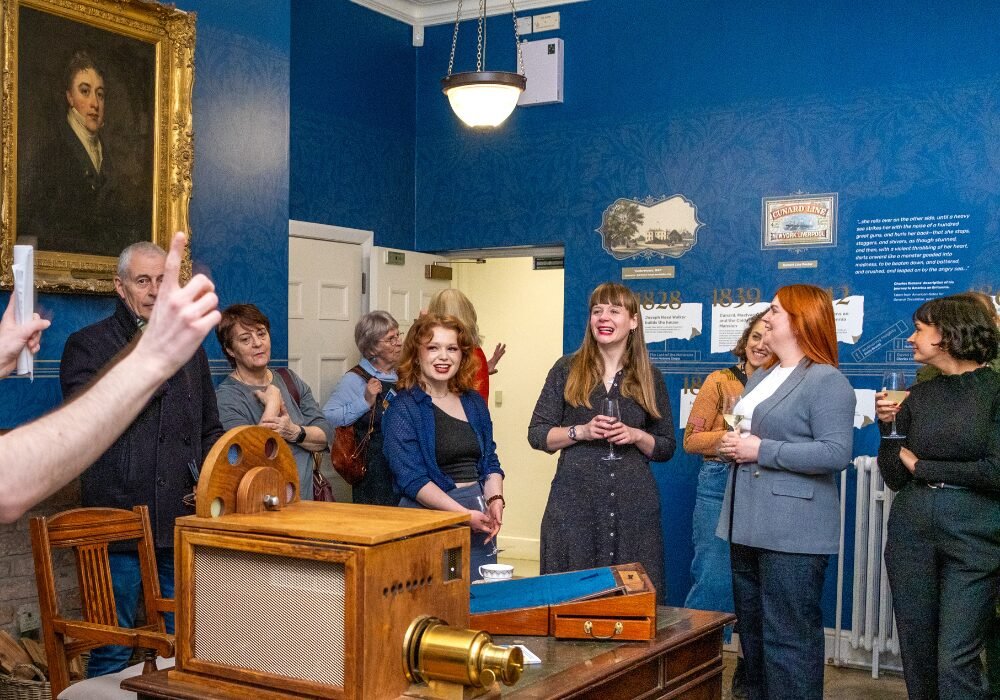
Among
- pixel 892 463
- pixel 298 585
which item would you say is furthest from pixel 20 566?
pixel 892 463

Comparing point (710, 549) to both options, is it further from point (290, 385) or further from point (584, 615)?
point (584, 615)

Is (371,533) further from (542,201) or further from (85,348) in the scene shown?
(542,201)

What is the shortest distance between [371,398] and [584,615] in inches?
123

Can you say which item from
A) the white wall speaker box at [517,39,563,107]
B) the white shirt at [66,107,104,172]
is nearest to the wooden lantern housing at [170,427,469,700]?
the white shirt at [66,107,104,172]

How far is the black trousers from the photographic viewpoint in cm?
348

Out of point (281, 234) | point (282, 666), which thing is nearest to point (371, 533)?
point (282, 666)

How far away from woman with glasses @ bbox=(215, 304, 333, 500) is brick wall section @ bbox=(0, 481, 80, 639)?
0.68m

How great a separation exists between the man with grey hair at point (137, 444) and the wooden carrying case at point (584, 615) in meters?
1.59

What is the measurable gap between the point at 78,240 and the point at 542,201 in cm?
317

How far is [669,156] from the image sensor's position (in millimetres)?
6137

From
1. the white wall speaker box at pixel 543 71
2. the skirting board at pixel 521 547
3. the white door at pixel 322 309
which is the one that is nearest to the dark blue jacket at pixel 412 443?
the white door at pixel 322 309

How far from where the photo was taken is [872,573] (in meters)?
5.10

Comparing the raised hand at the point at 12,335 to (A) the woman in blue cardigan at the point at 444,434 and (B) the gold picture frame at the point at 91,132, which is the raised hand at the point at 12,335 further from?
(B) the gold picture frame at the point at 91,132

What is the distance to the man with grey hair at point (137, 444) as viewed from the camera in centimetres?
352
